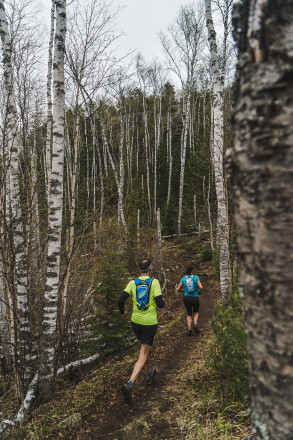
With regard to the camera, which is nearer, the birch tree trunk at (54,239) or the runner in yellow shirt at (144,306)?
the runner in yellow shirt at (144,306)

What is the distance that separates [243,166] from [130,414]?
4.04m

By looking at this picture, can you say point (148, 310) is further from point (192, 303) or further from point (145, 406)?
point (192, 303)

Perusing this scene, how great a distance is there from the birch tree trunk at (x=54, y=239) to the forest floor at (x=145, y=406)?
1.54ft

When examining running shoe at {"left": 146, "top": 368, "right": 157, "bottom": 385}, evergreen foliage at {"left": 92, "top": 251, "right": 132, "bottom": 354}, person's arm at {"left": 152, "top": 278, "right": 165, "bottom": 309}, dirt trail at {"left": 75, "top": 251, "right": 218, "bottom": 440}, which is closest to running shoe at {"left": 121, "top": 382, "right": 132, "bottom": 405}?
dirt trail at {"left": 75, "top": 251, "right": 218, "bottom": 440}

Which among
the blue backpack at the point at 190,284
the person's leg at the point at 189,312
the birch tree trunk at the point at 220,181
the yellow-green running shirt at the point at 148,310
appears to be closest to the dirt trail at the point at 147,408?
the person's leg at the point at 189,312

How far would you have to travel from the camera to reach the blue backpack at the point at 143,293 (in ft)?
13.1

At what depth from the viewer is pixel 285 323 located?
0.67 m

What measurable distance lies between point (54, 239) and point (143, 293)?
170 centimetres

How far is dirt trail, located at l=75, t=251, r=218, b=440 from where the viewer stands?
10.3 ft

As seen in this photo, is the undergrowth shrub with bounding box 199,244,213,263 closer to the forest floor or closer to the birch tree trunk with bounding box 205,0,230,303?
the birch tree trunk with bounding box 205,0,230,303

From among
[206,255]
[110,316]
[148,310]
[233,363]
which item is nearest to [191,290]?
[110,316]

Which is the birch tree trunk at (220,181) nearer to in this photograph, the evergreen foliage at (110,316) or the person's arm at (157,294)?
the evergreen foliage at (110,316)

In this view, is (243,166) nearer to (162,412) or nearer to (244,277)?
(244,277)

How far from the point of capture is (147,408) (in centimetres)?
364
